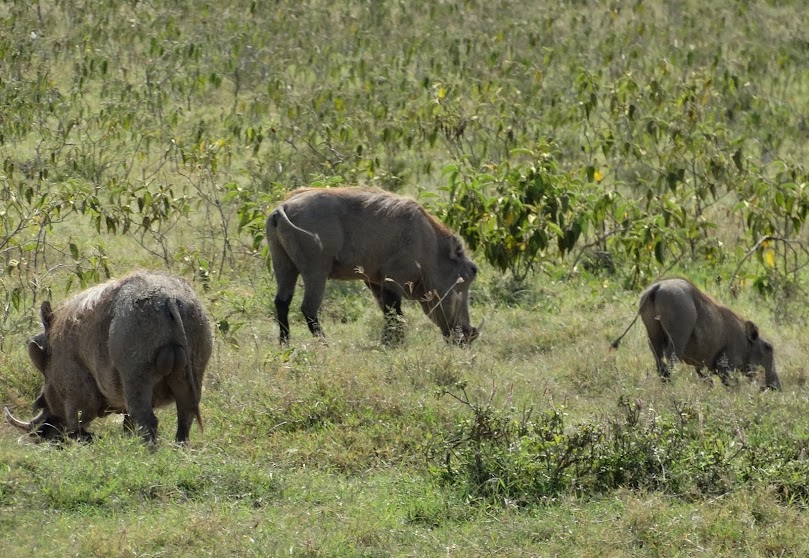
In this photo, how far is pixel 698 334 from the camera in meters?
9.67

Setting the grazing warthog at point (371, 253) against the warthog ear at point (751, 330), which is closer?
the warthog ear at point (751, 330)

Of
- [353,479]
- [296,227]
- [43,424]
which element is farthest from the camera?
[296,227]

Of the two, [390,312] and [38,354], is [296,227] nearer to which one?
[390,312]

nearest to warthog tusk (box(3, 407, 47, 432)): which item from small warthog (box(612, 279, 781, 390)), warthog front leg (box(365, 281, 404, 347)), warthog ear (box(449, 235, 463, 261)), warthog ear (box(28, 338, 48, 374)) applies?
warthog ear (box(28, 338, 48, 374))

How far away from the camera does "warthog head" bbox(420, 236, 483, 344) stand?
35.0 ft

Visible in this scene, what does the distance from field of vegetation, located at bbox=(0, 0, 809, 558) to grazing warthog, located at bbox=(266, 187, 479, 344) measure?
0.31 meters

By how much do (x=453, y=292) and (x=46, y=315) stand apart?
3909mm

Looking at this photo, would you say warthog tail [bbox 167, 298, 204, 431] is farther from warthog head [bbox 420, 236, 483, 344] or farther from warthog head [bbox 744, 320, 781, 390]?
warthog head [bbox 744, 320, 781, 390]

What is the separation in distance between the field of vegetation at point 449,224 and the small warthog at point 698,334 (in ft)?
0.86

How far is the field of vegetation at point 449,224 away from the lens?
6.11 m

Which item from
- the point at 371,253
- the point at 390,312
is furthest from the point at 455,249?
the point at 390,312

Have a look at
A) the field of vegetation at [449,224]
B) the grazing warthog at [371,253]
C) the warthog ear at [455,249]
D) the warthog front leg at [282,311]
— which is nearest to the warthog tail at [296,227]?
the grazing warthog at [371,253]

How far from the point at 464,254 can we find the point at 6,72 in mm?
6550

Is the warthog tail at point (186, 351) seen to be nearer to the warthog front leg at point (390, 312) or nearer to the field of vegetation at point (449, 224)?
the field of vegetation at point (449, 224)
